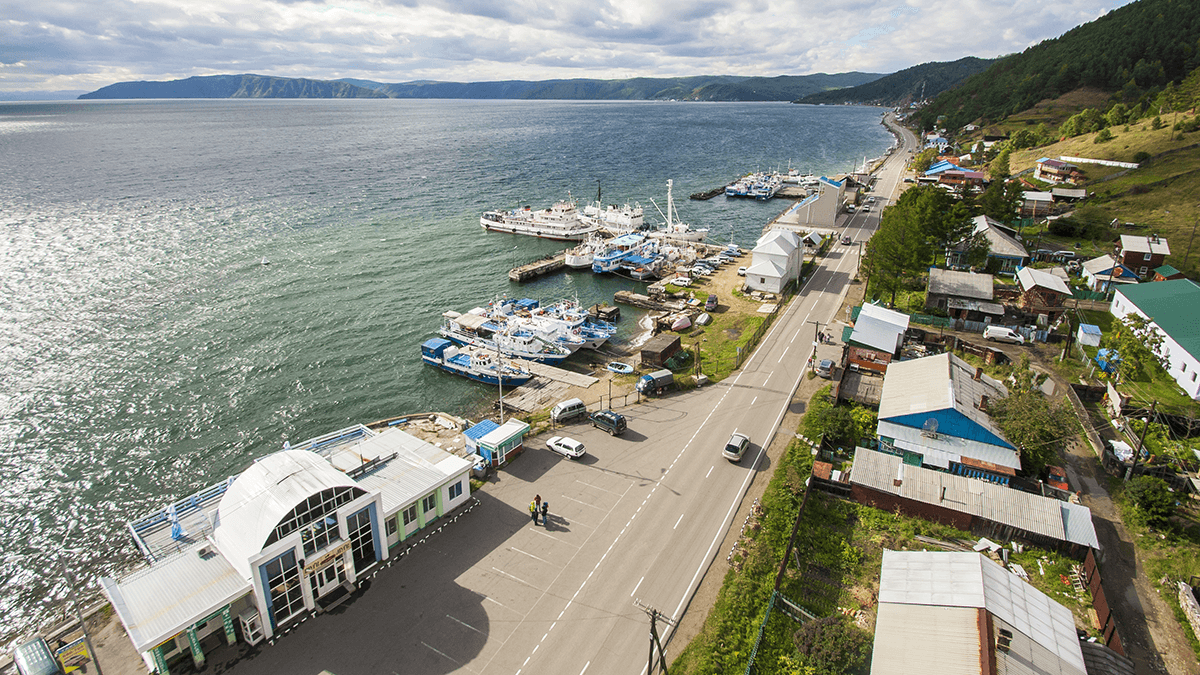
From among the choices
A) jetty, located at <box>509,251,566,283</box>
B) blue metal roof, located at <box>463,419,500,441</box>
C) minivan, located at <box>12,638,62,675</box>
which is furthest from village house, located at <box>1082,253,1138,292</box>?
minivan, located at <box>12,638,62,675</box>

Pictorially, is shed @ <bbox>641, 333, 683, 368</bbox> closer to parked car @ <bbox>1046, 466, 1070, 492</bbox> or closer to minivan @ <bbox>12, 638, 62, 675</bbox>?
parked car @ <bbox>1046, 466, 1070, 492</bbox>

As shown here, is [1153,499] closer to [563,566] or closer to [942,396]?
[942,396]

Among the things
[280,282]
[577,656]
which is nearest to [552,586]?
[577,656]

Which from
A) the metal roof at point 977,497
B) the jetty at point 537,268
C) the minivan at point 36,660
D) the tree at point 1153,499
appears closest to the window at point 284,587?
the minivan at point 36,660

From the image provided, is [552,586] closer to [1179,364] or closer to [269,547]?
[269,547]

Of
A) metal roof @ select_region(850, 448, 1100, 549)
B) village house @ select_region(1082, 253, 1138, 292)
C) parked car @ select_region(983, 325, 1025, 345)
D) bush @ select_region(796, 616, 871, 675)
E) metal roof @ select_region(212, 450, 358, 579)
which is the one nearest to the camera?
bush @ select_region(796, 616, 871, 675)

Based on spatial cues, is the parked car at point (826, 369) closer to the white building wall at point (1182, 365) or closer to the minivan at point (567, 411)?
the minivan at point (567, 411)
